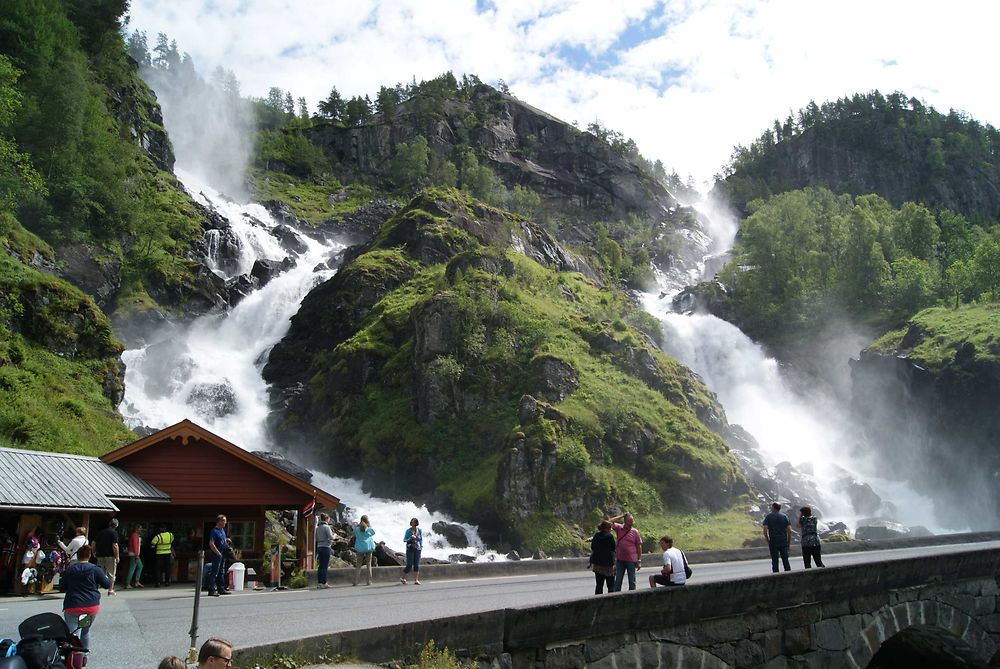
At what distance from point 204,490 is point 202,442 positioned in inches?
52.9

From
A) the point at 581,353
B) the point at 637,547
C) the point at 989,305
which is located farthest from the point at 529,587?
the point at 989,305

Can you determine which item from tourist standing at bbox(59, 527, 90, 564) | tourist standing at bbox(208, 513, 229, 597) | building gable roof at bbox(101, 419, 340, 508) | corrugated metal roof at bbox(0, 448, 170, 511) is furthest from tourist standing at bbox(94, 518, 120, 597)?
building gable roof at bbox(101, 419, 340, 508)

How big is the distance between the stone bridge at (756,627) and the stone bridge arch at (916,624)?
24 mm

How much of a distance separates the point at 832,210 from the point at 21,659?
337 feet

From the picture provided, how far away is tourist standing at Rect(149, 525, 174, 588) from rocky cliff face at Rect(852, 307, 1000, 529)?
174ft

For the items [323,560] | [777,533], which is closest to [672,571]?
[777,533]

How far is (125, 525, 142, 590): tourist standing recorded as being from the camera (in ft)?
65.1

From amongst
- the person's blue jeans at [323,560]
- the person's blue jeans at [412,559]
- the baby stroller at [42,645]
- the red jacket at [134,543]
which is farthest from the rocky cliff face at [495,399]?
the baby stroller at [42,645]

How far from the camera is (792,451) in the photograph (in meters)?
61.2

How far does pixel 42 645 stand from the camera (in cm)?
588

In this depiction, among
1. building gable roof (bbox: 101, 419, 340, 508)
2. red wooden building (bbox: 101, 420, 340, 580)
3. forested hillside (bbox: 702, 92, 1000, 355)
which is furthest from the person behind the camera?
forested hillside (bbox: 702, 92, 1000, 355)

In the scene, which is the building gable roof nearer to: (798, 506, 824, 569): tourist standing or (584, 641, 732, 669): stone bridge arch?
(798, 506, 824, 569): tourist standing

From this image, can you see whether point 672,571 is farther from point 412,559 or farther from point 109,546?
point 109,546

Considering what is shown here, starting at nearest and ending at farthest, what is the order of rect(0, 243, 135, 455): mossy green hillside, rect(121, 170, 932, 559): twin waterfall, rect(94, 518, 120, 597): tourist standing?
rect(94, 518, 120, 597): tourist standing → rect(0, 243, 135, 455): mossy green hillside → rect(121, 170, 932, 559): twin waterfall
